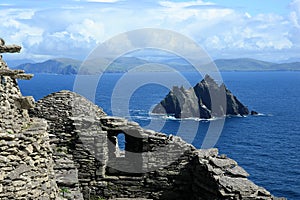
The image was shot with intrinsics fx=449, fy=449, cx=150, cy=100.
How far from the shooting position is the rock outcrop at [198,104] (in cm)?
12800

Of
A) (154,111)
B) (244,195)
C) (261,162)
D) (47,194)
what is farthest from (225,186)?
(154,111)

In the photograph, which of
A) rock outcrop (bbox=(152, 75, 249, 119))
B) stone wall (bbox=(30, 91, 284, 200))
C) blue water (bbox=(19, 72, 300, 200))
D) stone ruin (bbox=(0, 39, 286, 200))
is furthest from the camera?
rock outcrop (bbox=(152, 75, 249, 119))

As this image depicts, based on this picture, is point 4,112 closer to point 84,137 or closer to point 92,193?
point 84,137

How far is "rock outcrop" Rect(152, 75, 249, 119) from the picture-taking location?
128000 mm

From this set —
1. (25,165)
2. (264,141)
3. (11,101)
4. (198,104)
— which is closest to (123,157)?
(11,101)

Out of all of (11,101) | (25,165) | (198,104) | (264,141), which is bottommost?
(264,141)

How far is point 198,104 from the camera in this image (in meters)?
130

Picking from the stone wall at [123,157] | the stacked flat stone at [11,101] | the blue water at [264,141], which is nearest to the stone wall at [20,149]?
the stacked flat stone at [11,101]

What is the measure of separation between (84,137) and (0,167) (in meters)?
8.57

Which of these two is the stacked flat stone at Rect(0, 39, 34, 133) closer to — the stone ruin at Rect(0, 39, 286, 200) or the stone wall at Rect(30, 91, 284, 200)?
the stone ruin at Rect(0, 39, 286, 200)

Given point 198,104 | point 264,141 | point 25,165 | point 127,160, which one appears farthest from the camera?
point 198,104

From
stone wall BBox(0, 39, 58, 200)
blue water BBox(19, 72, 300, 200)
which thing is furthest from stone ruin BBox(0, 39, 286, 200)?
blue water BBox(19, 72, 300, 200)

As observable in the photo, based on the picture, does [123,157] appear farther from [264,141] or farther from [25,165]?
[264,141]

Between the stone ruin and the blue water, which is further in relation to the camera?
the blue water
